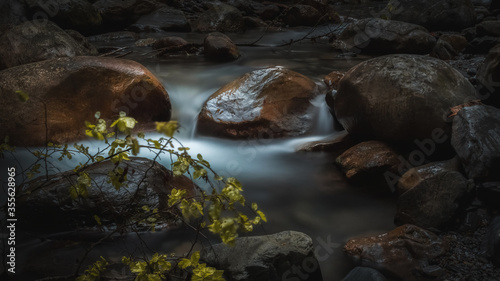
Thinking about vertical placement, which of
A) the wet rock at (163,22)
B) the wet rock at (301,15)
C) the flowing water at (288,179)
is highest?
the wet rock at (301,15)

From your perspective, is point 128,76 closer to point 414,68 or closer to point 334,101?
point 334,101

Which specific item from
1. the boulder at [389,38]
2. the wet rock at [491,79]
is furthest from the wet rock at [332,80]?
the boulder at [389,38]

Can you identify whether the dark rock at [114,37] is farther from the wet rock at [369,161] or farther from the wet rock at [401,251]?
the wet rock at [401,251]

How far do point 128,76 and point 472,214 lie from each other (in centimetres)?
459

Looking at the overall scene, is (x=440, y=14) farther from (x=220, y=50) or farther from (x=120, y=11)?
(x=120, y=11)

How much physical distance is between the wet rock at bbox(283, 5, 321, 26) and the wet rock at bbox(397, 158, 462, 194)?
1014 cm

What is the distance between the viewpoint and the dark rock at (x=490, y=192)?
3820 mm

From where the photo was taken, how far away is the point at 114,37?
456 inches

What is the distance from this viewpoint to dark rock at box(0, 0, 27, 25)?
10062mm

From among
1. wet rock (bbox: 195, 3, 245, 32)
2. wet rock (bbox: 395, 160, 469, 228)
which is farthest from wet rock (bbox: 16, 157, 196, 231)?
wet rock (bbox: 195, 3, 245, 32)

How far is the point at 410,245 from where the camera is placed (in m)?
3.48

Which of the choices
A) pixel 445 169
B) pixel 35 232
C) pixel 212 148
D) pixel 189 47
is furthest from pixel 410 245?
pixel 189 47

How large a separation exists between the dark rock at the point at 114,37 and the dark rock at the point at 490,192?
10.1m

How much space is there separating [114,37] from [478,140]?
1020 cm
